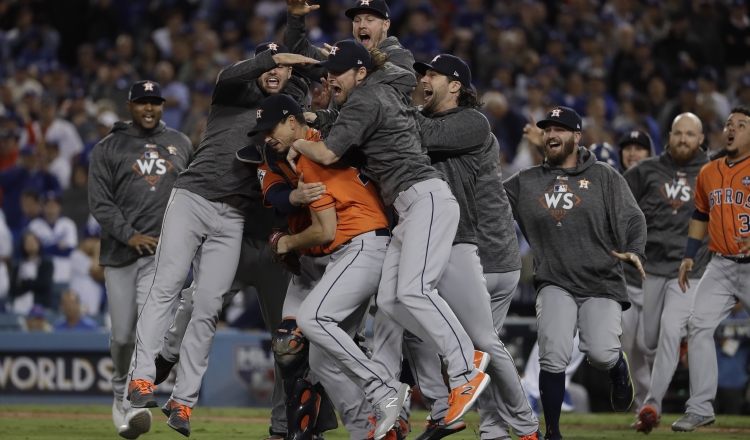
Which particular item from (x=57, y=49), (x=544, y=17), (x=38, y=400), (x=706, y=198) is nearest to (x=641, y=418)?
(x=706, y=198)

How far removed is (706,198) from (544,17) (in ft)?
28.6

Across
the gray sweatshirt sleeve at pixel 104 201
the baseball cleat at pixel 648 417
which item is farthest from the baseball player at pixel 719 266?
the gray sweatshirt sleeve at pixel 104 201

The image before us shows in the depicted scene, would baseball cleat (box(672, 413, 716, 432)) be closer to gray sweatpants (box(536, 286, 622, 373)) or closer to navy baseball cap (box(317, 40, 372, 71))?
gray sweatpants (box(536, 286, 622, 373))

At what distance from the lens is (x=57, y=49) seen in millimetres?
18391

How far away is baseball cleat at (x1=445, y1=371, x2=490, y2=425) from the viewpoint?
18.8ft

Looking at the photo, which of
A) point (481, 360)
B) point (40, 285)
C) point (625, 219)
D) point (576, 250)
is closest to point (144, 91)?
point (576, 250)

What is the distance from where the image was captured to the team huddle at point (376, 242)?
6023 mm

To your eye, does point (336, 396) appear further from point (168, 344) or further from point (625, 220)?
point (625, 220)

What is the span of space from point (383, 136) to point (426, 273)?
2.77 feet

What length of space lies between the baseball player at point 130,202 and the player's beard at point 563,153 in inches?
116

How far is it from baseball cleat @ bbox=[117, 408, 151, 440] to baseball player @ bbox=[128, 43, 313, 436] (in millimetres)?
406

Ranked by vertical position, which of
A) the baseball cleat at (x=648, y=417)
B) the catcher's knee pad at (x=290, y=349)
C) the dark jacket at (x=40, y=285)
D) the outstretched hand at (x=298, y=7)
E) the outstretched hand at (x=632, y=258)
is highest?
the outstretched hand at (x=298, y=7)

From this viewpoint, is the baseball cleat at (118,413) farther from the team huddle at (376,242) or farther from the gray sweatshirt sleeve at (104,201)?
the gray sweatshirt sleeve at (104,201)

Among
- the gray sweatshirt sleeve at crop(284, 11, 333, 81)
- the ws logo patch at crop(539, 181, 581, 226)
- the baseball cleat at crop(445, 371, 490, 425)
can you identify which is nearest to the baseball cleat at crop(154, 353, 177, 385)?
the gray sweatshirt sleeve at crop(284, 11, 333, 81)
